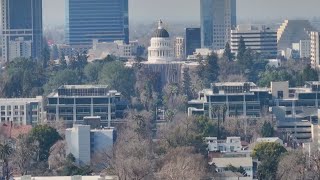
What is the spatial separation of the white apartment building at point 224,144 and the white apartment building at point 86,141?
102 inches

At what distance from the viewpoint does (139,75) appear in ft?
242

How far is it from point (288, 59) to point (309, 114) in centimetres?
3105

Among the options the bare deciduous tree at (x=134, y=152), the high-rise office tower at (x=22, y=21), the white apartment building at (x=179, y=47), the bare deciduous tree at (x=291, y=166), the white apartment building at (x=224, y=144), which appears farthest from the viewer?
the high-rise office tower at (x=22, y=21)

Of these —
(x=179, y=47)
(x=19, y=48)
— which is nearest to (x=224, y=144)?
(x=179, y=47)

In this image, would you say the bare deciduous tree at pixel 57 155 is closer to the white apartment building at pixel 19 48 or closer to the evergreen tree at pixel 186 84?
the evergreen tree at pixel 186 84

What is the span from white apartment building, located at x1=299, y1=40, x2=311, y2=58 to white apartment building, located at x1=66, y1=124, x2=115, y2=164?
45627mm

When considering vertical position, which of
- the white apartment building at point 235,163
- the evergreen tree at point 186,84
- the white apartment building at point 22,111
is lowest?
the white apartment building at point 235,163

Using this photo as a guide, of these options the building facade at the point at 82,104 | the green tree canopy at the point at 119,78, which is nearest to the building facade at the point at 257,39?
the green tree canopy at the point at 119,78

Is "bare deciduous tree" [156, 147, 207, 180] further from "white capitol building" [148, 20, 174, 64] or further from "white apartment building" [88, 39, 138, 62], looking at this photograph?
"white apartment building" [88, 39, 138, 62]

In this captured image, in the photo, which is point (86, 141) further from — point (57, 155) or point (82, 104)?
point (82, 104)

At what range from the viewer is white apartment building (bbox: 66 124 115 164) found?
49.6 meters

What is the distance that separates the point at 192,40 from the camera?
98.6 meters

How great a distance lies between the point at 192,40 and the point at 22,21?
10.7 metres

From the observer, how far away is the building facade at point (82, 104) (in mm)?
60375
